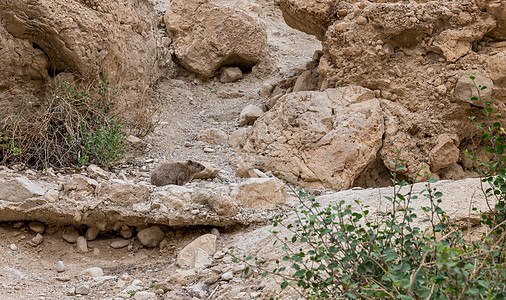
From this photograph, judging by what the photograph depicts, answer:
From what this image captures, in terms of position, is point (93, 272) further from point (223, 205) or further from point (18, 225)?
point (223, 205)

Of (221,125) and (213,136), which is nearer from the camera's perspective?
(213,136)

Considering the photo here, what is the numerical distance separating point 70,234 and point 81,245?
183mm

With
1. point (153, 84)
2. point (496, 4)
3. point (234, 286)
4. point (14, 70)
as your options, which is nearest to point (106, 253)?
point (234, 286)

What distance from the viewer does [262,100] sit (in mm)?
8352

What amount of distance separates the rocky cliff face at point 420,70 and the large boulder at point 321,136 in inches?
1.4

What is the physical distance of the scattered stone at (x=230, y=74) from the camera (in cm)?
947

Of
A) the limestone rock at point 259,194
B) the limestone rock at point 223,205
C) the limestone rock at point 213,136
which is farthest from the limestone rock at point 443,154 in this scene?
the limestone rock at point 223,205

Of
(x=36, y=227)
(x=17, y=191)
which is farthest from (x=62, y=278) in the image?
(x=17, y=191)

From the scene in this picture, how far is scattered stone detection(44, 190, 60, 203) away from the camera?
4.32 meters

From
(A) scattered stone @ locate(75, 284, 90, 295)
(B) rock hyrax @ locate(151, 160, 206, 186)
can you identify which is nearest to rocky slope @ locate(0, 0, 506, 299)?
(A) scattered stone @ locate(75, 284, 90, 295)

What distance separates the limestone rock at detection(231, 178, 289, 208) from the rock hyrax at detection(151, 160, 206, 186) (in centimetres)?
80

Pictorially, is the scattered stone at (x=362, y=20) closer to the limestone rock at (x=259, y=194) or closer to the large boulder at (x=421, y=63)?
the large boulder at (x=421, y=63)

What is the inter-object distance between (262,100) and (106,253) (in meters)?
4.56

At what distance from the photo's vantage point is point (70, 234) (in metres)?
4.50
